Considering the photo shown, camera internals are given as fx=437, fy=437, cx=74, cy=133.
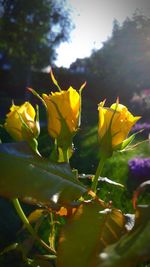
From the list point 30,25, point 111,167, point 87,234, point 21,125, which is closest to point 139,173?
point 111,167

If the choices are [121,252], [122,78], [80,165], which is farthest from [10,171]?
[122,78]

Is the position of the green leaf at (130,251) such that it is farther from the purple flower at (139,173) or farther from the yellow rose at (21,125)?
the purple flower at (139,173)

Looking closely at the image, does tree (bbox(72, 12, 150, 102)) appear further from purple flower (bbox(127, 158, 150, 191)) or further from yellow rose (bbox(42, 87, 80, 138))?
yellow rose (bbox(42, 87, 80, 138))

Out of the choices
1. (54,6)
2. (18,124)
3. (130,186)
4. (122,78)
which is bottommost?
(130,186)

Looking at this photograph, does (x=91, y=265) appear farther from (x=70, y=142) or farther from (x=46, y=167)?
(x=70, y=142)

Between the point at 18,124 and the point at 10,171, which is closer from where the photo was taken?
the point at 10,171

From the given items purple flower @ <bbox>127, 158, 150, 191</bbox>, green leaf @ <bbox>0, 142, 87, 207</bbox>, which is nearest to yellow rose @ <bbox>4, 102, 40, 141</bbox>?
green leaf @ <bbox>0, 142, 87, 207</bbox>
